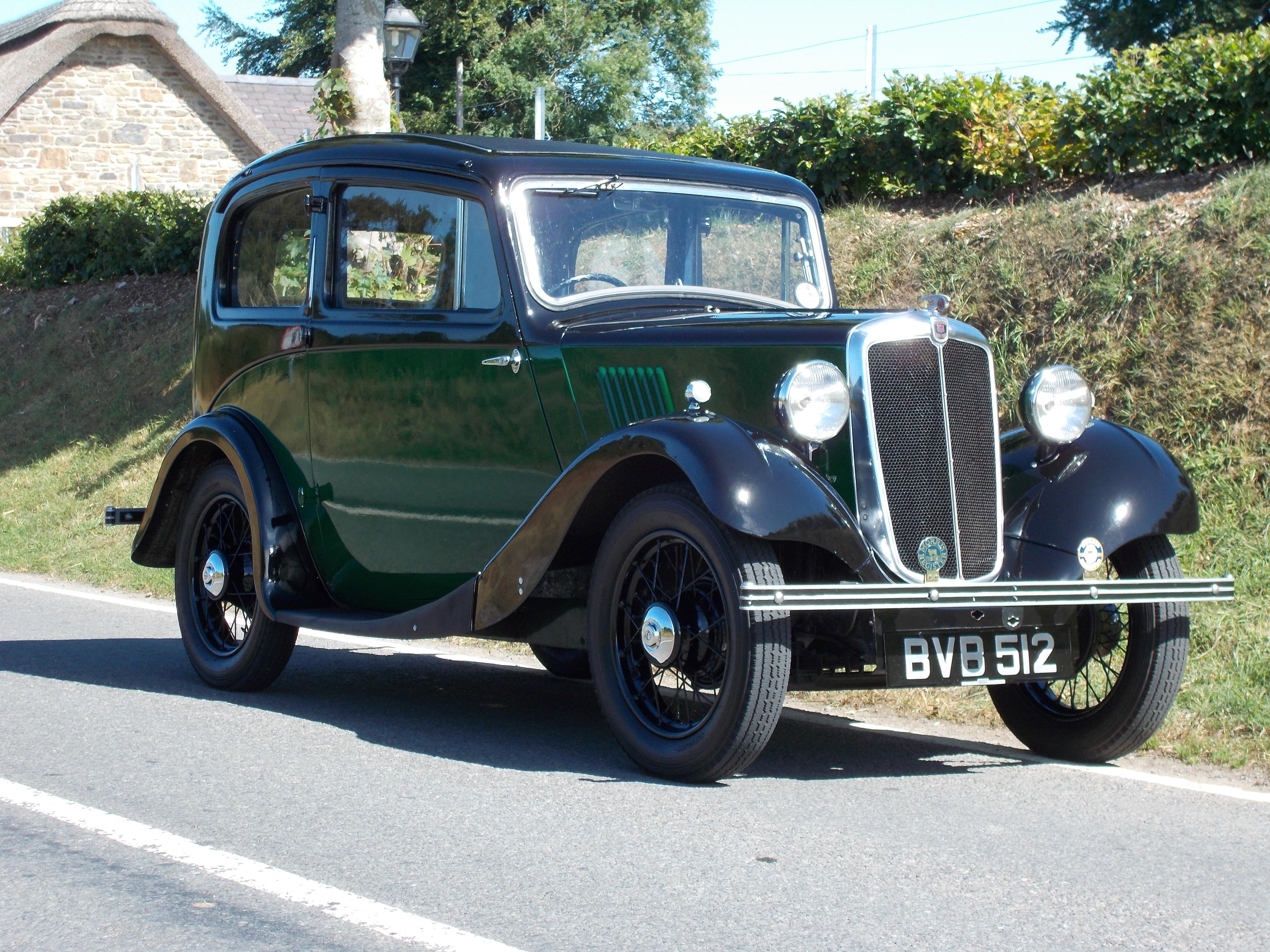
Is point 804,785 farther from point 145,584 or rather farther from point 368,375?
point 145,584

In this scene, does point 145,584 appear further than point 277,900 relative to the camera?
Yes

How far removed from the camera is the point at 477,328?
17.8ft

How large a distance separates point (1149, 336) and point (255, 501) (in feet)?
17.5

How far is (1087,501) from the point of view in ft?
15.8

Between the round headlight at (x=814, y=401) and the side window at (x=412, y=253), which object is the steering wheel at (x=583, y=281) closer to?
the side window at (x=412, y=253)

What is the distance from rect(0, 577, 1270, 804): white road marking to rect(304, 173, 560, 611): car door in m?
0.63

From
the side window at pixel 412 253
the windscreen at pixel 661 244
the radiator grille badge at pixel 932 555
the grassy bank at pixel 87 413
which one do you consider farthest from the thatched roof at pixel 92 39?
the radiator grille badge at pixel 932 555

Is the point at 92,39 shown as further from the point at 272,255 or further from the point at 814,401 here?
the point at 814,401

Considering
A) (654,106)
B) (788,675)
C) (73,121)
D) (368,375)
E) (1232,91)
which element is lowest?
(788,675)

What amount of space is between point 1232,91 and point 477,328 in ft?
20.5

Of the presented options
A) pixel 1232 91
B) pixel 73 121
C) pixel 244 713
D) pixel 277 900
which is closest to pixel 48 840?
pixel 277 900

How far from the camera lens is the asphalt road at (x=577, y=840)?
3252mm

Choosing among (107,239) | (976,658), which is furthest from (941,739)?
(107,239)

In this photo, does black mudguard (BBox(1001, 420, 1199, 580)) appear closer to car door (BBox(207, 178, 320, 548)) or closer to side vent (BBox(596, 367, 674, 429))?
side vent (BBox(596, 367, 674, 429))
